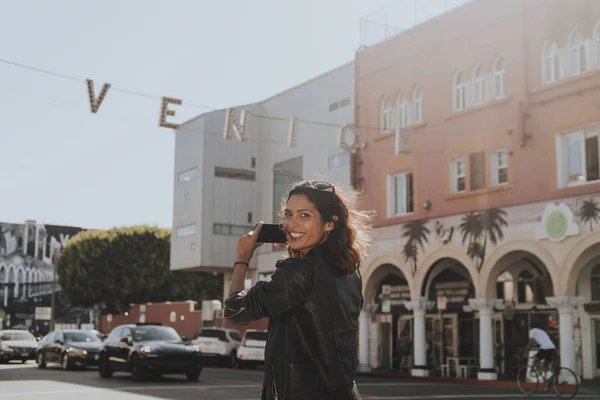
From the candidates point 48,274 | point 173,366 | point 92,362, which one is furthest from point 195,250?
point 48,274

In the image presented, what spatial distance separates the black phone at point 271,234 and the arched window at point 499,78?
25355mm

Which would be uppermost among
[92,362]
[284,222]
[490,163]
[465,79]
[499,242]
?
[465,79]

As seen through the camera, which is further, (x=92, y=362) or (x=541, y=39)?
(x=92, y=362)

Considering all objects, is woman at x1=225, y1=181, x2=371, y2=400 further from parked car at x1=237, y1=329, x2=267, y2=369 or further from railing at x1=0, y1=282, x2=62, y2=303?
railing at x1=0, y1=282, x2=62, y2=303

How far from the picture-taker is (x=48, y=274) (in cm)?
9781

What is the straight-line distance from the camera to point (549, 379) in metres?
20.0

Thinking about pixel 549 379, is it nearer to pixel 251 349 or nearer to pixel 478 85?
pixel 478 85

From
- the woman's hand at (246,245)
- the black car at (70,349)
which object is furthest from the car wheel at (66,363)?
the woman's hand at (246,245)

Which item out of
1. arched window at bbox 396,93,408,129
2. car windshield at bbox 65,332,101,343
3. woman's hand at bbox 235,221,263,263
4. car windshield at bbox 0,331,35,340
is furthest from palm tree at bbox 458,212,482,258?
woman's hand at bbox 235,221,263,263

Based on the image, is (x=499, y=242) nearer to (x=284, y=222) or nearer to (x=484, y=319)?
(x=484, y=319)

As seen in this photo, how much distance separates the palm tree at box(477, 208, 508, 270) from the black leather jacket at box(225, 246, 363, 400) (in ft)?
81.0

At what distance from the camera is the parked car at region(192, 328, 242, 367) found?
1484 inches

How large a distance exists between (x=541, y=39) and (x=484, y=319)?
8.81 meters

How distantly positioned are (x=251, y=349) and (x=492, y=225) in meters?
12.0
